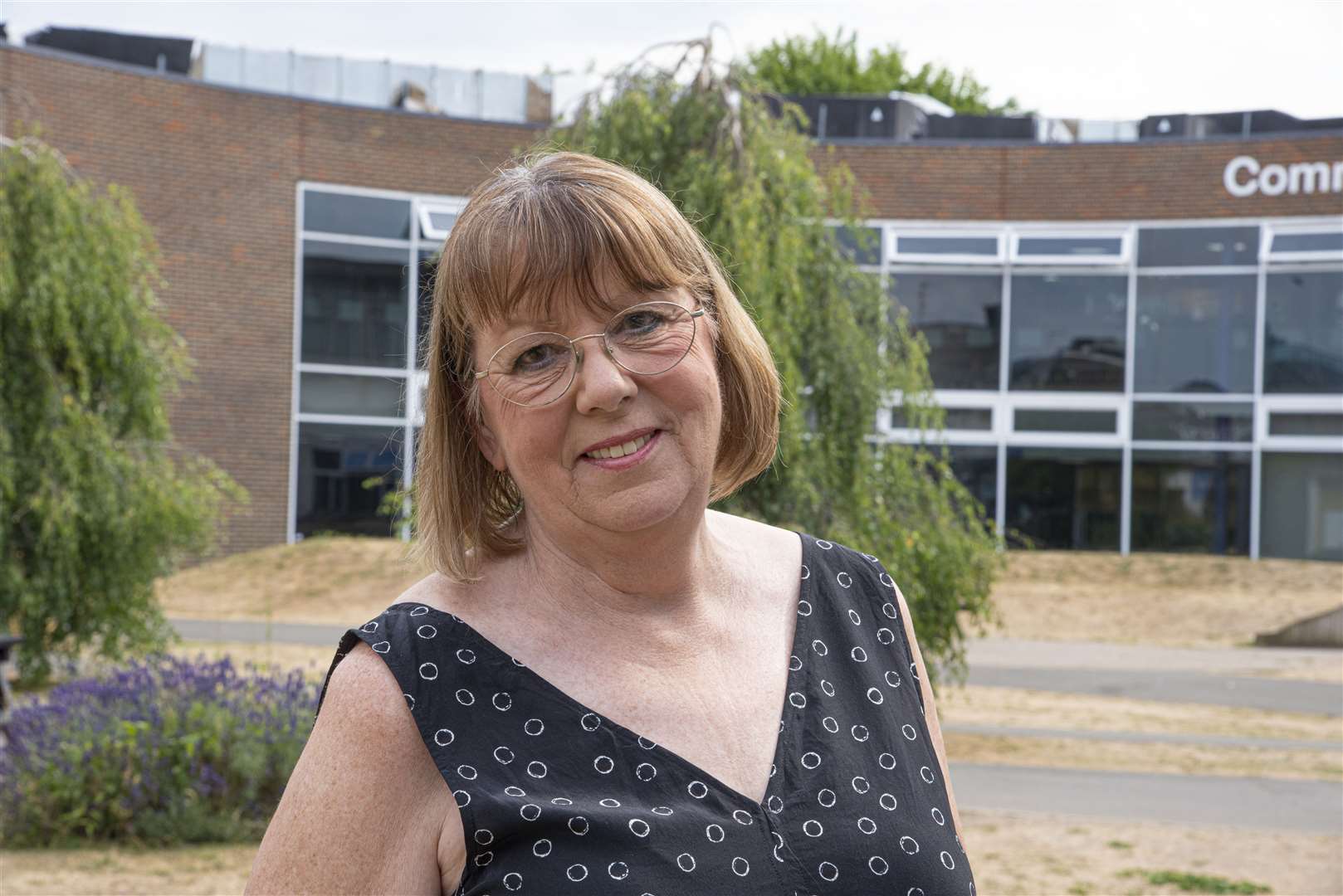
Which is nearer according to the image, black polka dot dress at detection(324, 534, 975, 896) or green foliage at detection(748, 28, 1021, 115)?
black polka dot dress at detection(324, 534, 975, 896)

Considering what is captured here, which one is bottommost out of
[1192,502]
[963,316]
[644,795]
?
[1192,502]

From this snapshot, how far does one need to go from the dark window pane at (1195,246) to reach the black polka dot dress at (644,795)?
20.9 metres

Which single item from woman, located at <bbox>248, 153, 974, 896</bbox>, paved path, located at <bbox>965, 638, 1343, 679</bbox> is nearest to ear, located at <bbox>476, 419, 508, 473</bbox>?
woman, located at <bbox>248, 153, 974, 896</bbox>

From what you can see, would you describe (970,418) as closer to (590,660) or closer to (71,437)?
(71,437)

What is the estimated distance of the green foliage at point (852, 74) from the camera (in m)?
36.6

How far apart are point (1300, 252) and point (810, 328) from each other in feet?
49.4

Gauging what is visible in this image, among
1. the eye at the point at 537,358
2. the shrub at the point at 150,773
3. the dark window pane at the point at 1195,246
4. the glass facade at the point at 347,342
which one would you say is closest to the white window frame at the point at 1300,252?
the dark window pane at the point at 1195,246

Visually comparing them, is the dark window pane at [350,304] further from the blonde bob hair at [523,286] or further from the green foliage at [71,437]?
the blonde bob hair at [523,286]

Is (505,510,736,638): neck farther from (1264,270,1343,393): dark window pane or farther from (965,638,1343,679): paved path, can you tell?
A: (1264,270,1343,393): dark window pane

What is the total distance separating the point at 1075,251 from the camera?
21500mm

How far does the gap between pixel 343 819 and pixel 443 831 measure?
0.12 meters

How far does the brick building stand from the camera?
2005 centimetres

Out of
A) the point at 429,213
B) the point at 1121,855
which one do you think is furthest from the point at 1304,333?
the point at 1121,855

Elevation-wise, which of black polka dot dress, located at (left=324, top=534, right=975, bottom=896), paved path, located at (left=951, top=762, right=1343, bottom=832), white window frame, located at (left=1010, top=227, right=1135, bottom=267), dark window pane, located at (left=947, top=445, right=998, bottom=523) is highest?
white window frame, located at (left=1010, top=227, right=1135, bottom=267)
